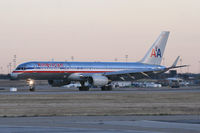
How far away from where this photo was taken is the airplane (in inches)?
2501

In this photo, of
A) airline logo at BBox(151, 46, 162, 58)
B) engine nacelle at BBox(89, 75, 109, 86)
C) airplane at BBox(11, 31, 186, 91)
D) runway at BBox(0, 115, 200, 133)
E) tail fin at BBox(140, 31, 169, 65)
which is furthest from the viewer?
airline logo at BBox(151, 46, 162, 58)

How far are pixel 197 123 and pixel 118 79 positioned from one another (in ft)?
159

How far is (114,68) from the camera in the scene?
69062 millimetres

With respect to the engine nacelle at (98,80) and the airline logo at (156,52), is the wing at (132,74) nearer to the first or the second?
the engine nacelle at (98,80)

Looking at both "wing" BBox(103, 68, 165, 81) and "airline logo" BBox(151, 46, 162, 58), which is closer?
"wing" BBox(103, 68, 165, 81)

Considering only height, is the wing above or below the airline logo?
below

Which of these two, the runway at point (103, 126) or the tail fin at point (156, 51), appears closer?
the runway at point (103, 126)

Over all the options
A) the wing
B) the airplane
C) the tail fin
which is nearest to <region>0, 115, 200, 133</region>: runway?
the airplane

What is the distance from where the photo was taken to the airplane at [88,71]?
63531 millimetres

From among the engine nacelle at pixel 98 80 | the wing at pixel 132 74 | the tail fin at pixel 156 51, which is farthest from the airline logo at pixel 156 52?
the engine nacelle at pixel 98 80

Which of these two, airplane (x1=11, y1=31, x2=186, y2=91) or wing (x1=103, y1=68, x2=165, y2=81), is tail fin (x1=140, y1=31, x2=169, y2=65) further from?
wing (x1=103, y1=68, x2=165, y2=81)

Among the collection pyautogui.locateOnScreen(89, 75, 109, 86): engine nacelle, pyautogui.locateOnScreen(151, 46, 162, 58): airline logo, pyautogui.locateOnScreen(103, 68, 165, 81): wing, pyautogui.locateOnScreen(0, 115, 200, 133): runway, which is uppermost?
pyautogui.locateOnScreen(151, 46, 162, 58): airline logo

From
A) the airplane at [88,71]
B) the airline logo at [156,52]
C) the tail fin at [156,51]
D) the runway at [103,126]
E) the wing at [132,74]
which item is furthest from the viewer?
the airline logo at [156,52]

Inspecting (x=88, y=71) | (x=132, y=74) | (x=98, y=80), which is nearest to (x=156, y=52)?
(x=132, y=74)
